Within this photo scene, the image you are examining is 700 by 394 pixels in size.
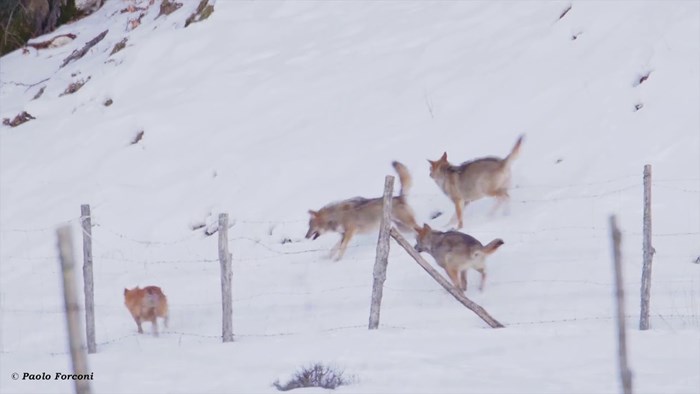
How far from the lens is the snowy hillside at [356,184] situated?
32.9 ft

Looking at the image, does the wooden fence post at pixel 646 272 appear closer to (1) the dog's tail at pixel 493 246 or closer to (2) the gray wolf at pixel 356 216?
(1) the dog's tail at pixel 493 246

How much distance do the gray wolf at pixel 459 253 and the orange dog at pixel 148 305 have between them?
291 cm

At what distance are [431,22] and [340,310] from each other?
8836mm

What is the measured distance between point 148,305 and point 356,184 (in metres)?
4.06

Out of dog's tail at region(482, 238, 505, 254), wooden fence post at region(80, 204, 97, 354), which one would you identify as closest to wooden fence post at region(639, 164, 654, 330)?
dog's tail at region(482, 238, 505, 254)

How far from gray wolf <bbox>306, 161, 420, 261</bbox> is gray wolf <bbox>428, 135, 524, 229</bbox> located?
0.54m

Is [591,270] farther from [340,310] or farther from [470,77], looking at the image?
[470,77]

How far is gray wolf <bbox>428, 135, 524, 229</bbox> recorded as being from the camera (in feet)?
43.4

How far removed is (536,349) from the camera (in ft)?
32.1

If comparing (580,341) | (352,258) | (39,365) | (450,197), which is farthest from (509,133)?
(39,365)

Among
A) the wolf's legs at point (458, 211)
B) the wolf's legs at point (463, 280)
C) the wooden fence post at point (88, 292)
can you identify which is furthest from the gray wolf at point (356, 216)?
the wooden fence post at point (88, 292)

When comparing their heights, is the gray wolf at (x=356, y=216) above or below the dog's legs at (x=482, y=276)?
above

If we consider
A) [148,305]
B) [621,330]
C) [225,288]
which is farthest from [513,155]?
[621,330]

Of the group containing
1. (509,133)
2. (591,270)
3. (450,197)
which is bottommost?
A: (591,270)
